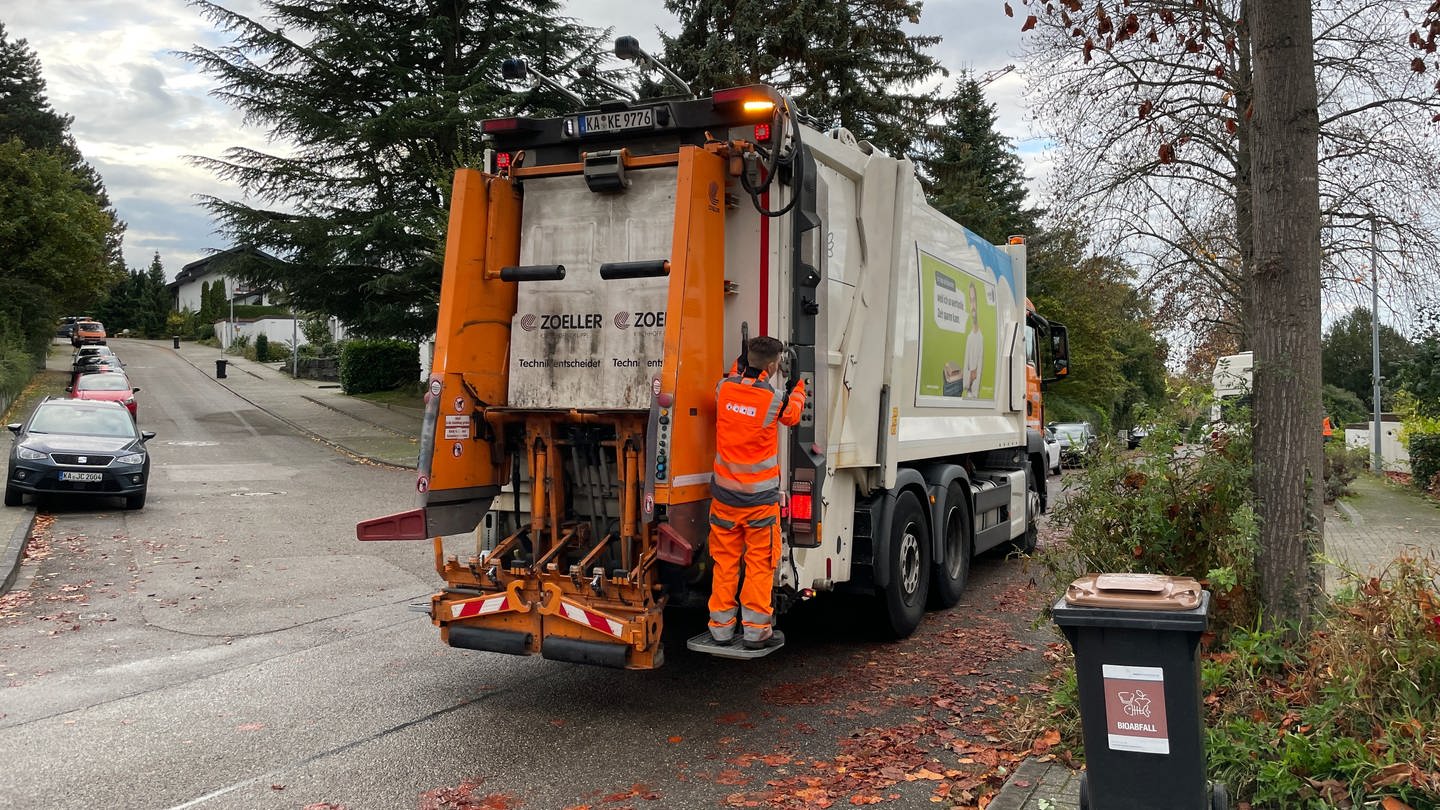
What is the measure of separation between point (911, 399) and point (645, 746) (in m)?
3.08

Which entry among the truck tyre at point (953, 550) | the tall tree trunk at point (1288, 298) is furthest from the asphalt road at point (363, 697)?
A: the tall tree trunk at point (1288, 298)

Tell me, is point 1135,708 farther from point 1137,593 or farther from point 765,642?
point 765,642

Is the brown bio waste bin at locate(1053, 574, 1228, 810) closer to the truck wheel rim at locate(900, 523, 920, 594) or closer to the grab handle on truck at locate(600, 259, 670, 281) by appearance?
the grab handle on truck at locate(600, 259, 670, 281)

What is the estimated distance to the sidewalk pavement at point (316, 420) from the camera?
1059 cm

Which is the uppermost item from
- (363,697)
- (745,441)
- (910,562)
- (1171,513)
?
(745,441)

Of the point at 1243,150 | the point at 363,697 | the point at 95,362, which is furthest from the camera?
the point at 95,362

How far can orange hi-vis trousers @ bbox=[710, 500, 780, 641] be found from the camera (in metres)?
4.95

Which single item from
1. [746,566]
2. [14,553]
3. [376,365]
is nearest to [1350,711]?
[746,566]

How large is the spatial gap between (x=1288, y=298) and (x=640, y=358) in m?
3.16

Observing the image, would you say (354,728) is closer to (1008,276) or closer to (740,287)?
(740,287)

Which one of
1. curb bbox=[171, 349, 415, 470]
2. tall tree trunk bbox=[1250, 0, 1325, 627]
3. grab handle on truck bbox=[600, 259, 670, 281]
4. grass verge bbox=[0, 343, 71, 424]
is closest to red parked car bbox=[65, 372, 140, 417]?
grass verge bbox=[0, 343, 71, 424]

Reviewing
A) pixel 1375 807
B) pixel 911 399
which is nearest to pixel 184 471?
pixel 911 399

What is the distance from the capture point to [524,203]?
5750 millimetres

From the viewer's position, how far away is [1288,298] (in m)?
4.62
